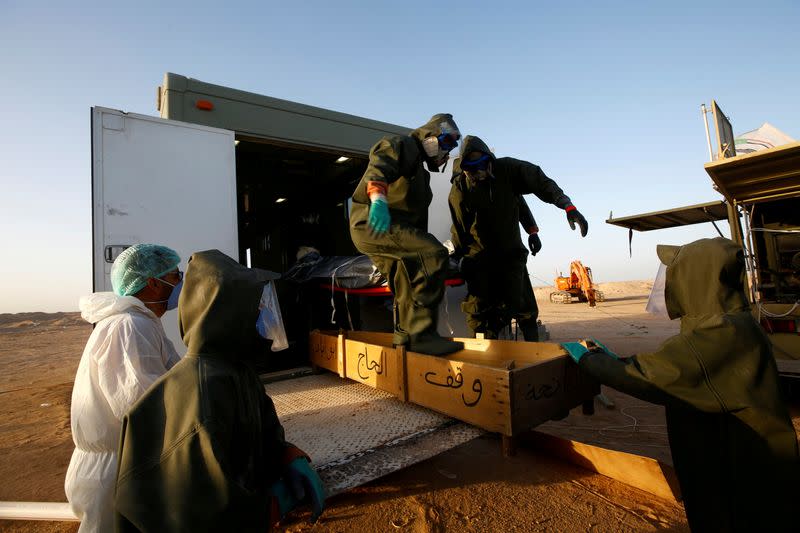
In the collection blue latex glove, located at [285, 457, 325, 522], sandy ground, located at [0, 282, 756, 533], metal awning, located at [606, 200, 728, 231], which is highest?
metal awning, located at [606, 200, 728, 231]

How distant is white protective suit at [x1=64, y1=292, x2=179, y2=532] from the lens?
1.70m

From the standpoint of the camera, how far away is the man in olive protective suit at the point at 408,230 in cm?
282

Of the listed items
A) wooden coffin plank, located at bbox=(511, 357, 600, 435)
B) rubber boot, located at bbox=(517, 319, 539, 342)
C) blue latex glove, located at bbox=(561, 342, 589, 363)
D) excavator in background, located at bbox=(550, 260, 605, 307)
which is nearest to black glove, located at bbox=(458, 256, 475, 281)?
rubber boot, located at bbox=(517, 319, 539, 342)

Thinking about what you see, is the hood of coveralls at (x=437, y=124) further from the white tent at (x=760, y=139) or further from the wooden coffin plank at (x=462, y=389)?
the white tent at (x=760, y=139)

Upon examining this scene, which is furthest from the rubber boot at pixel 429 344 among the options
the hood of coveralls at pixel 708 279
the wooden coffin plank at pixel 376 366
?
the hood of coveralls at pixel 708 279

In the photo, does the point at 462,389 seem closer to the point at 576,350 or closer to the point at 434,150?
the point at 576,350

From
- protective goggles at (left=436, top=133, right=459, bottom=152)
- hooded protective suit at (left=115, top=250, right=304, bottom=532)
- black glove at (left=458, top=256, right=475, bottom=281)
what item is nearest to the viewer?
hooded protective suit at (left=115, top=250, right=304, bottom=532)

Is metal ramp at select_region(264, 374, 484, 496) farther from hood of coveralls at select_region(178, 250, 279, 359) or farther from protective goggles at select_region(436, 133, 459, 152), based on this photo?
protective goggles at select_region(436, 133, 459, 152)

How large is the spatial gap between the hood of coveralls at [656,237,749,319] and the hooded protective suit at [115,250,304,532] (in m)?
1.96

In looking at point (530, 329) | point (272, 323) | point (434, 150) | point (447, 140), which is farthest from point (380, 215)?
point (530, 329)

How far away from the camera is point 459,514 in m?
2.44

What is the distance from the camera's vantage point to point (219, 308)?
1.31 metres

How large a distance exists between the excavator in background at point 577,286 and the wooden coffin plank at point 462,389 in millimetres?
20692

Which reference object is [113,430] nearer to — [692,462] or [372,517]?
[372,517]
